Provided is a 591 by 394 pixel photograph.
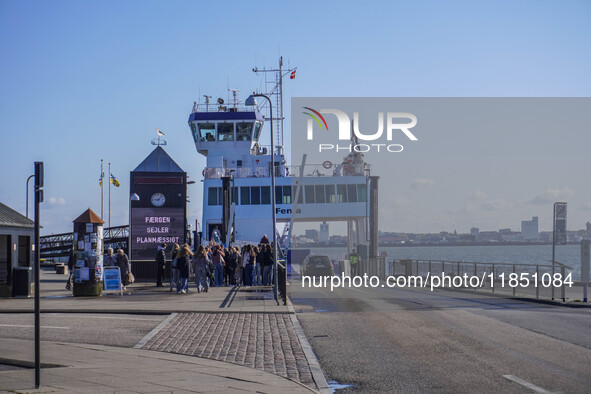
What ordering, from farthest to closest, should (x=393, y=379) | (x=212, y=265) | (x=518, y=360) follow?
(x=212, y=265) < (x=518, y=360) < (x=393, y=379)

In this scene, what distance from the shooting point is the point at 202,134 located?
190 ft

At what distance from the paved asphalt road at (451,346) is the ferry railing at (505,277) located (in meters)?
2.97

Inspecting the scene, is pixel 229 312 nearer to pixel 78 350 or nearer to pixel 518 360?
pixel 78 350

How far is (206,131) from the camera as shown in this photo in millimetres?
57938

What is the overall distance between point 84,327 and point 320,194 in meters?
41.0

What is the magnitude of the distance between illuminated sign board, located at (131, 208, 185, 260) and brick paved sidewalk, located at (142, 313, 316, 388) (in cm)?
1620

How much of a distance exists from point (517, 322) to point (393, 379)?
7629 mm

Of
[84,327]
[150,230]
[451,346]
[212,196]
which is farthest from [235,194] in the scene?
[451,346]

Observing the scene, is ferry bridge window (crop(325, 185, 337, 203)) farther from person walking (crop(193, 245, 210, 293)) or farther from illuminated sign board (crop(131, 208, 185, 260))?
person walking (crop(193, 245, 210, 293))

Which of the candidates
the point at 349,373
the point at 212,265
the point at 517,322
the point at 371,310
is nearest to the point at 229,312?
the point at 371,310

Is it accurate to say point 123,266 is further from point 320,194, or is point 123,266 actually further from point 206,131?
point 206,131

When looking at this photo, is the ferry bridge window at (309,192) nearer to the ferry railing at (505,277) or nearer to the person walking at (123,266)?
the ferry railing at (505,277)

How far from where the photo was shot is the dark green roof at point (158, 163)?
3656cm

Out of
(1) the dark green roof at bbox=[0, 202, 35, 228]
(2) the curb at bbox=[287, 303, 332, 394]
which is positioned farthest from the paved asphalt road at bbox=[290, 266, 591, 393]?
→ (1) the dark green roof at bbox=[0, 202, 35, 228]
